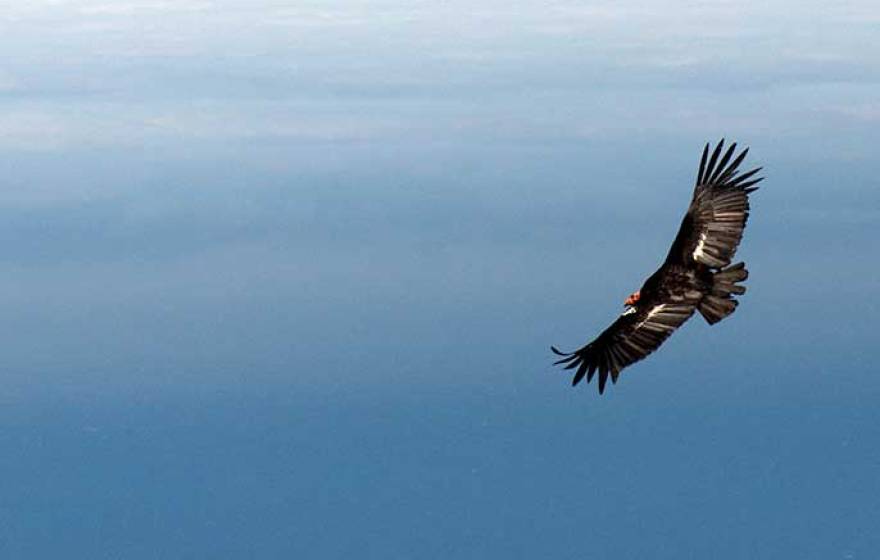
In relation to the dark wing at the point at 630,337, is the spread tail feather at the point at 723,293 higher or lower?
higher

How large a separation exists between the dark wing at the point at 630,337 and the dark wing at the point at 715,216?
1156 mm

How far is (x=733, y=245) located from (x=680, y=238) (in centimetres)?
114

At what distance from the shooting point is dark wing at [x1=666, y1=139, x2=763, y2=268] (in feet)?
100

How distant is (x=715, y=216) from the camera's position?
3117 centimetres

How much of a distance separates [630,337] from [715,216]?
11.4 feet

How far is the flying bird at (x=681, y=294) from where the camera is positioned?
29797 millimetres

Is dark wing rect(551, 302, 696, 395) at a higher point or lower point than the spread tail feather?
lower

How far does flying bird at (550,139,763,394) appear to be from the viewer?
29.8 m

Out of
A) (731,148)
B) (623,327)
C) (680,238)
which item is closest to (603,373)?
(623,327)

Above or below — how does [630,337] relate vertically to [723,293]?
below

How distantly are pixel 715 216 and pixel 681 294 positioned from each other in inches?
85.5

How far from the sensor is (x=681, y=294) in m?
30.2

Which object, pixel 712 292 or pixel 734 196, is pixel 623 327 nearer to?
pixel 712 292

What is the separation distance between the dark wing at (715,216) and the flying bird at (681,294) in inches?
0.8
